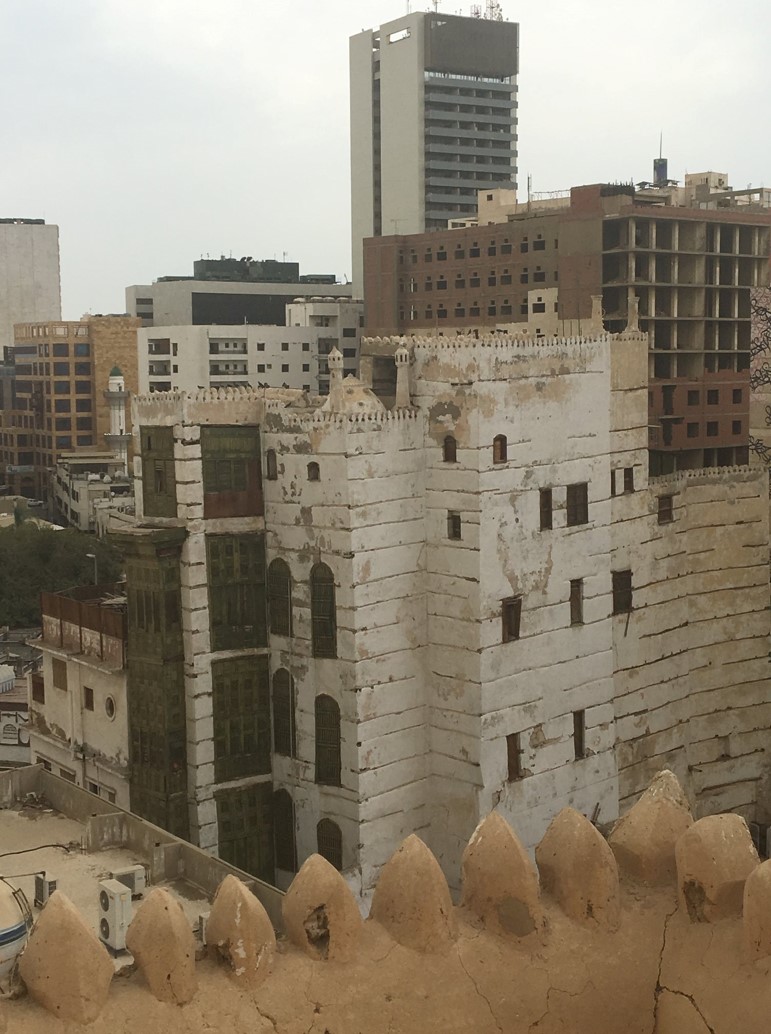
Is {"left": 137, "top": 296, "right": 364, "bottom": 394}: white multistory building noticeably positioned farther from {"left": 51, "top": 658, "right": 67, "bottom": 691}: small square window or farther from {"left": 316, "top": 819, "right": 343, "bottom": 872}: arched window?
{"left": 316, "top": 819, "right": 343, "bottom": 872}: arched window

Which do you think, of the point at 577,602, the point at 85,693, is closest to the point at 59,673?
the point at 85,693

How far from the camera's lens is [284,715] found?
131 feet

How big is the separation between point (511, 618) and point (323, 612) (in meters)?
5.39

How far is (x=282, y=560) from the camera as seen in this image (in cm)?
3922

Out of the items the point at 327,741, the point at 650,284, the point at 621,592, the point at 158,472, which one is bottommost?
the point at 327,741

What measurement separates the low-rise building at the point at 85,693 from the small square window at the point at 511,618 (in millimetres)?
11023

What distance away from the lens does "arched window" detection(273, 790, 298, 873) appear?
3991cm

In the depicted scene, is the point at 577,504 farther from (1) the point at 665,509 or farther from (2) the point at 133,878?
(2) the point at 133,878

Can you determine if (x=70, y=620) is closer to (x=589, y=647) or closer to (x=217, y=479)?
(x=217, y=479)

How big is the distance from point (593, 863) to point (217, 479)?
2238 cm

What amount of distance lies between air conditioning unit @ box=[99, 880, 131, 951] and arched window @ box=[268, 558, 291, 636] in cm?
1212

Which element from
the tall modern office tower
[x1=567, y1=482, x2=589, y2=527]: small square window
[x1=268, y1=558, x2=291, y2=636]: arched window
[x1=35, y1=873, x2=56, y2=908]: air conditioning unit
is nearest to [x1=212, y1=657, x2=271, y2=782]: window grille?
[x1=268, y1=558, x2=291, y2=636]: arched window

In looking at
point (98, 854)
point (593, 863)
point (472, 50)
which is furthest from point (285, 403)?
point (472, 50)

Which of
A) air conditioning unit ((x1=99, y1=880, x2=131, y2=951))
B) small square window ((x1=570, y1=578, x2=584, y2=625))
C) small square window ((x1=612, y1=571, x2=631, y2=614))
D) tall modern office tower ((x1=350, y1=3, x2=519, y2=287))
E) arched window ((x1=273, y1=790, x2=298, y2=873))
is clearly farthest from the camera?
tall modern office tower ((x1=350, y1=3, x2=519, y2=287))
